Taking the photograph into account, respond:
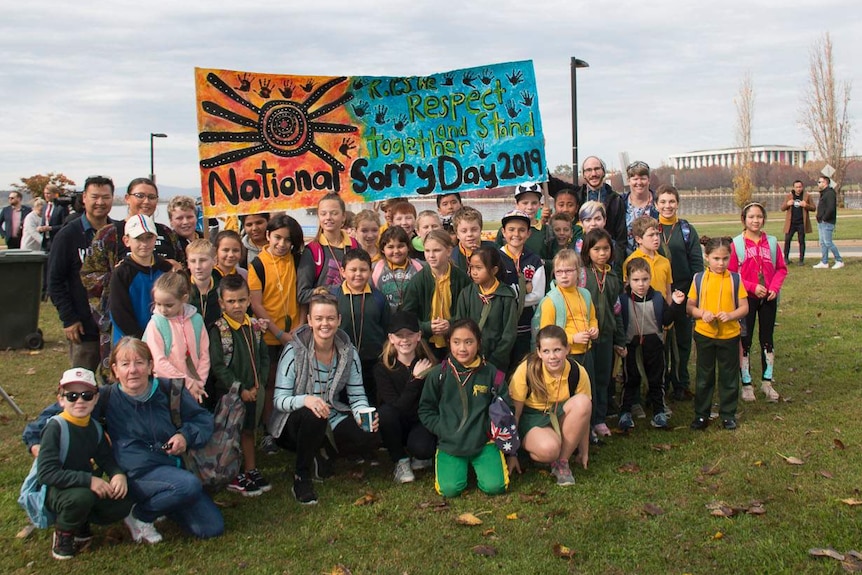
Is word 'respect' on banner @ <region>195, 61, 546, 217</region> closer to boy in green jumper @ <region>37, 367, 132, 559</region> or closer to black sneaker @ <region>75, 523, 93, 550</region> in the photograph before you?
boy in green jumper @ <region>37, 367, 132, 559</region>

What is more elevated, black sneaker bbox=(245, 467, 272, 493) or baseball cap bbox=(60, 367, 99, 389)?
baseball cap bbox=(60, 367, 99, 389)

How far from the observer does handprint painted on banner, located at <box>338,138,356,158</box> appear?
7.71 metres

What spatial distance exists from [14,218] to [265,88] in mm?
12498

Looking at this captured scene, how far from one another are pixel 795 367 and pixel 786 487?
3.81 meters

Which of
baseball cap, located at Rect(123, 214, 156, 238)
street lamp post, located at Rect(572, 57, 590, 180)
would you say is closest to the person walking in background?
street lamp post, located at Rect(572, 57, 590, 180)

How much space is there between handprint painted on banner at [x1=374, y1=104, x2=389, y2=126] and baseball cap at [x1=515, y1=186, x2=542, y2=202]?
59.5 inches

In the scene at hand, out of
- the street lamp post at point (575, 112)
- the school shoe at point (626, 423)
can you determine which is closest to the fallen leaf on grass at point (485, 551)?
the school shoe at point (626, 423)

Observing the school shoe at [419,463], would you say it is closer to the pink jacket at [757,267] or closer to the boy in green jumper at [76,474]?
the boy in green jumper at [76,474]

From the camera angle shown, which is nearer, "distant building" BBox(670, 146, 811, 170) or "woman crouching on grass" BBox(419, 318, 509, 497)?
"woman crouching on grass" BBox(419, 318, 509, 497)

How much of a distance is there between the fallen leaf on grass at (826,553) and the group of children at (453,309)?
169 cm

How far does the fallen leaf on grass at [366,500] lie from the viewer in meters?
5.20

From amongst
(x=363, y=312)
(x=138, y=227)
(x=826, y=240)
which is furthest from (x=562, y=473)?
(x=826, y=240)

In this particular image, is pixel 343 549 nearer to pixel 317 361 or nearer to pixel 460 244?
pixel 317 361

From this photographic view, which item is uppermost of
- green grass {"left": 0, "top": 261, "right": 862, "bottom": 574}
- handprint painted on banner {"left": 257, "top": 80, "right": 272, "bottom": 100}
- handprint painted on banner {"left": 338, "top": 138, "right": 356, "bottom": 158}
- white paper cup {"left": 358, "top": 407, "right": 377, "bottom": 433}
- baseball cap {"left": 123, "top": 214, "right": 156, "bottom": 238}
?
handprint painted on banner {"left": 257, "top": 80, "right": 272, "bottom": 100}
